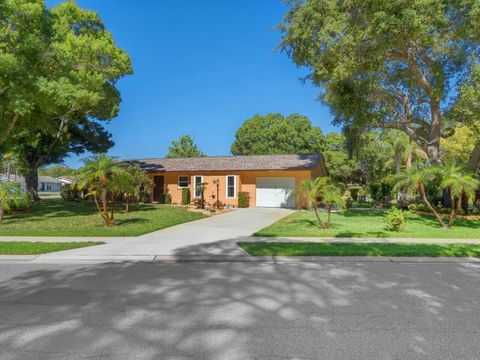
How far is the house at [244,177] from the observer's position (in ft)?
81.3

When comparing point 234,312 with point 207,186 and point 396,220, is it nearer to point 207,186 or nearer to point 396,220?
point 396,220

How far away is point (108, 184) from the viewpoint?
41.1 feet

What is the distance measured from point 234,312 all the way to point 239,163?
22619 millimetres

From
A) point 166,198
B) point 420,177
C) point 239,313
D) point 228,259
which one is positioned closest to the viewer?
point 239,313

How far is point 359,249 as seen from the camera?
329 inches

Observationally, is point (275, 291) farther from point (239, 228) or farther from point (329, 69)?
point (329, 69)

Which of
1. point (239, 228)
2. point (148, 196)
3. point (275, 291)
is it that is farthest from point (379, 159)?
point (275, 291)

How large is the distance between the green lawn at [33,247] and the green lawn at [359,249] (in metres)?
4.86

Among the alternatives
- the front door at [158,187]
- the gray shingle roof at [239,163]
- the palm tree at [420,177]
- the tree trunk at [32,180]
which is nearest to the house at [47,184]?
the tree trunk at [32,180]

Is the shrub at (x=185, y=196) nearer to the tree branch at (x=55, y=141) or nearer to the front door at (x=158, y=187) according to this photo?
the front door at (x=158, y=187)

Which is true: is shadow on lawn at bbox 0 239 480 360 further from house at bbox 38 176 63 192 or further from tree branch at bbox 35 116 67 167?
house at bbox 38 176 63 192

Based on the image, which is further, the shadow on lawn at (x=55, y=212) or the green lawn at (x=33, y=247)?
the shadow on lawn at (x=55, y=212)

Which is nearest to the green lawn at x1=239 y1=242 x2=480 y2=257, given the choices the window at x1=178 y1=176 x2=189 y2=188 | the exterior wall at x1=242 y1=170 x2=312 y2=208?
the exterior wall at x1=242 y1=170 x2=312 y2=208

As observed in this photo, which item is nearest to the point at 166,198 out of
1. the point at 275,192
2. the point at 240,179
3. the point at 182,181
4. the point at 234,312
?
the point at 182,181
